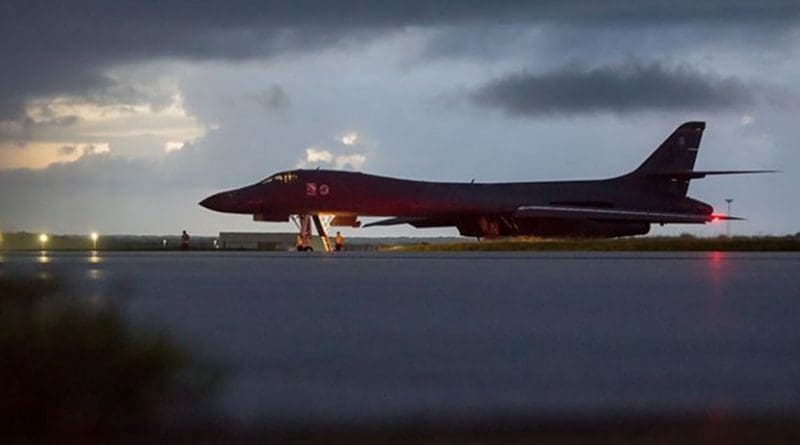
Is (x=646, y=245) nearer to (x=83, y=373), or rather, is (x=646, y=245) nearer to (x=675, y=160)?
(x=675, y=160)

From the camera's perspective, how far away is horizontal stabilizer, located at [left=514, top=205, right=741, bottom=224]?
53.4 m

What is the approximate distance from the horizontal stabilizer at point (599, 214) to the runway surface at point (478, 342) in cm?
3123

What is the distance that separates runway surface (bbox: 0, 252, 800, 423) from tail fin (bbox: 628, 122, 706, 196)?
1426 inches

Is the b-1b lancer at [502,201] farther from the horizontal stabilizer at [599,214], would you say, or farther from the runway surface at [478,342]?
the runway surface at [478,342]

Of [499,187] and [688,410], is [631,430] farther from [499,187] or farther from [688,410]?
[499,187]

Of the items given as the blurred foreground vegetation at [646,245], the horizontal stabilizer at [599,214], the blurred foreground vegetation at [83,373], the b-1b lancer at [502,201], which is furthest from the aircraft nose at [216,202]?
the blurred foreground vegetation at [83,373]

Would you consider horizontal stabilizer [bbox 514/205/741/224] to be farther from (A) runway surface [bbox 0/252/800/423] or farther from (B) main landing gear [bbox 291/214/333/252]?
(A) runway surface [bbox 0/252/800/423]

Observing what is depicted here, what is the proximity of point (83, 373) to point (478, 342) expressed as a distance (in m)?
4.38

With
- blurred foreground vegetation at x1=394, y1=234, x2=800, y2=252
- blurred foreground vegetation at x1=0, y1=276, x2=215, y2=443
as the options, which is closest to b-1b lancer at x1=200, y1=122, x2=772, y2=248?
blurred foreground vegetation at x1=394, y1=234, x2=800, y2=252

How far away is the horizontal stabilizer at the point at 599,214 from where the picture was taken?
175 ft

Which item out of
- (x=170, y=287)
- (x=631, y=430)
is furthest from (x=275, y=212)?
(x=631, y=430)

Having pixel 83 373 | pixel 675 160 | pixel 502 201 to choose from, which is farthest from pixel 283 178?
pixel 83 373

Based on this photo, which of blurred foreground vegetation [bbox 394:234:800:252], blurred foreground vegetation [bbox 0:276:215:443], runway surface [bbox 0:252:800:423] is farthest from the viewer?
blurred foreground vegetation [bbox 394:234:800:252]

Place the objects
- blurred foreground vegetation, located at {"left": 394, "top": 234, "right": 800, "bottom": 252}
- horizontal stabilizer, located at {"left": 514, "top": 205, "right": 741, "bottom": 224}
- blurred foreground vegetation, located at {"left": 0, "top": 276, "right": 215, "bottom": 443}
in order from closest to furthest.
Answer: blurred foreground vegetation, located at {"left": 0, "top": 276, "right": 215, "bottom": 443}, blurred foreground vegetation, located at {"left": 394, "top": 234, "right": 800, "bottom": 252}, horizontal stabilizer, located at {"left": 514, "top": 205, "right": 741, "bottom": 224}
